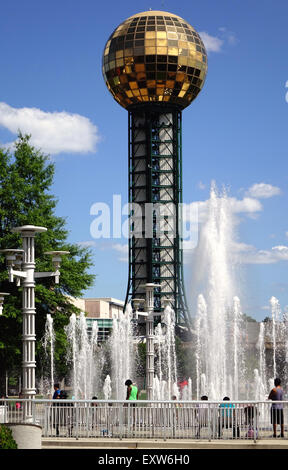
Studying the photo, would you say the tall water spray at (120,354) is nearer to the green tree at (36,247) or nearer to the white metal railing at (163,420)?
the green tree at (36,247)

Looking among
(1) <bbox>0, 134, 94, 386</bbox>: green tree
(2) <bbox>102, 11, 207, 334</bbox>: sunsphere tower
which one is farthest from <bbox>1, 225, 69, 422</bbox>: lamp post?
(2) <bbox>102, 11, 207, 334</bbox>: sunsphere tower

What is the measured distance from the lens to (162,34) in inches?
4144

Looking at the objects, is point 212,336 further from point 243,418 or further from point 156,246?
point 156,246

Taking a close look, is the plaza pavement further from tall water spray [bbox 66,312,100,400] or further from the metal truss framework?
the metal truss framework

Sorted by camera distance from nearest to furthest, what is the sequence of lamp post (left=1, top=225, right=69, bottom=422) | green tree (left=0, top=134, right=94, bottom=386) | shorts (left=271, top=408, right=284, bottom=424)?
shorts (left=271, top=408, right=284, bottom=424) < lamp post (left=1, top=225, right=69, bottom=422) < green tree (left=0, top=134, right=94, bottom=386)

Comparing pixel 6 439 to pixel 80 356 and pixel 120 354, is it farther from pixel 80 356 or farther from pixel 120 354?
pixel 120 354

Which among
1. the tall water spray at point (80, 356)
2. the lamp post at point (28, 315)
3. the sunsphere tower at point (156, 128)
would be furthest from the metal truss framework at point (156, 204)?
the lamp post at point (28, 315)

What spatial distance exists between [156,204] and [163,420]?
85.4 metres

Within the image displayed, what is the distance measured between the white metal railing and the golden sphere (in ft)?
276

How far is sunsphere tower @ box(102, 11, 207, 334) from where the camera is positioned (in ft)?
345

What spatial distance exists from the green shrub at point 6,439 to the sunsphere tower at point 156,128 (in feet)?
283

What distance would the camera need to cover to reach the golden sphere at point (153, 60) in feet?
343

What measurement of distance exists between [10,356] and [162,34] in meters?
65.3
